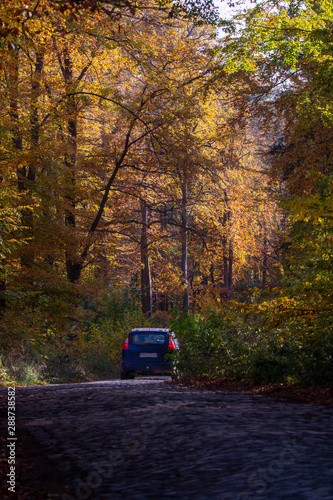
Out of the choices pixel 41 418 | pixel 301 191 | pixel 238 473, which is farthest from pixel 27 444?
pixel 301 191

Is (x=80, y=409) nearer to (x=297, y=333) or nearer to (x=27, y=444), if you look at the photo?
(x=27, y=444)

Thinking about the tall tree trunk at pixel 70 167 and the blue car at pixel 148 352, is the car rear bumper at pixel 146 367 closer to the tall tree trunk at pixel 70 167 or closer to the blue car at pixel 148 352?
the blue car at pixel 148 352

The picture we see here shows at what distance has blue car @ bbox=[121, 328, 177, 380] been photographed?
1575 centimetres

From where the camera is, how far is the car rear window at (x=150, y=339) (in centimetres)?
1584

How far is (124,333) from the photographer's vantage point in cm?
2436

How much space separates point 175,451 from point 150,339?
37.1 ft

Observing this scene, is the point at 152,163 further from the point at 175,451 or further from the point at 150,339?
the point at 175,451

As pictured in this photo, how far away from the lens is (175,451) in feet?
15.2

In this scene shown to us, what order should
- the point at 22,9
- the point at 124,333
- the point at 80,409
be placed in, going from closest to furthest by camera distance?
the point at 22,9 < the point at 80,409 < the point at 124,333

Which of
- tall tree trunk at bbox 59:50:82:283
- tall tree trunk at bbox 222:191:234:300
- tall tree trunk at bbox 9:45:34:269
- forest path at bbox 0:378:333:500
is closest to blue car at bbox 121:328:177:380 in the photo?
tall tree trunk at bbox 9:45:34:269

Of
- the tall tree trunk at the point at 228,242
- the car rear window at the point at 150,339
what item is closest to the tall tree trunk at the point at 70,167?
the car rear window at the point at 150,339

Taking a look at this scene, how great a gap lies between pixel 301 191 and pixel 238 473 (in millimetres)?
16720

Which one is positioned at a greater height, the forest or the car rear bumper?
the forest

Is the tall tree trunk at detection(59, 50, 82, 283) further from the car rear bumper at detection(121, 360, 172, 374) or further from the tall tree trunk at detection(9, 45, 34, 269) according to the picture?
the car rear bumper at detection(121, 360, 172, 374)
